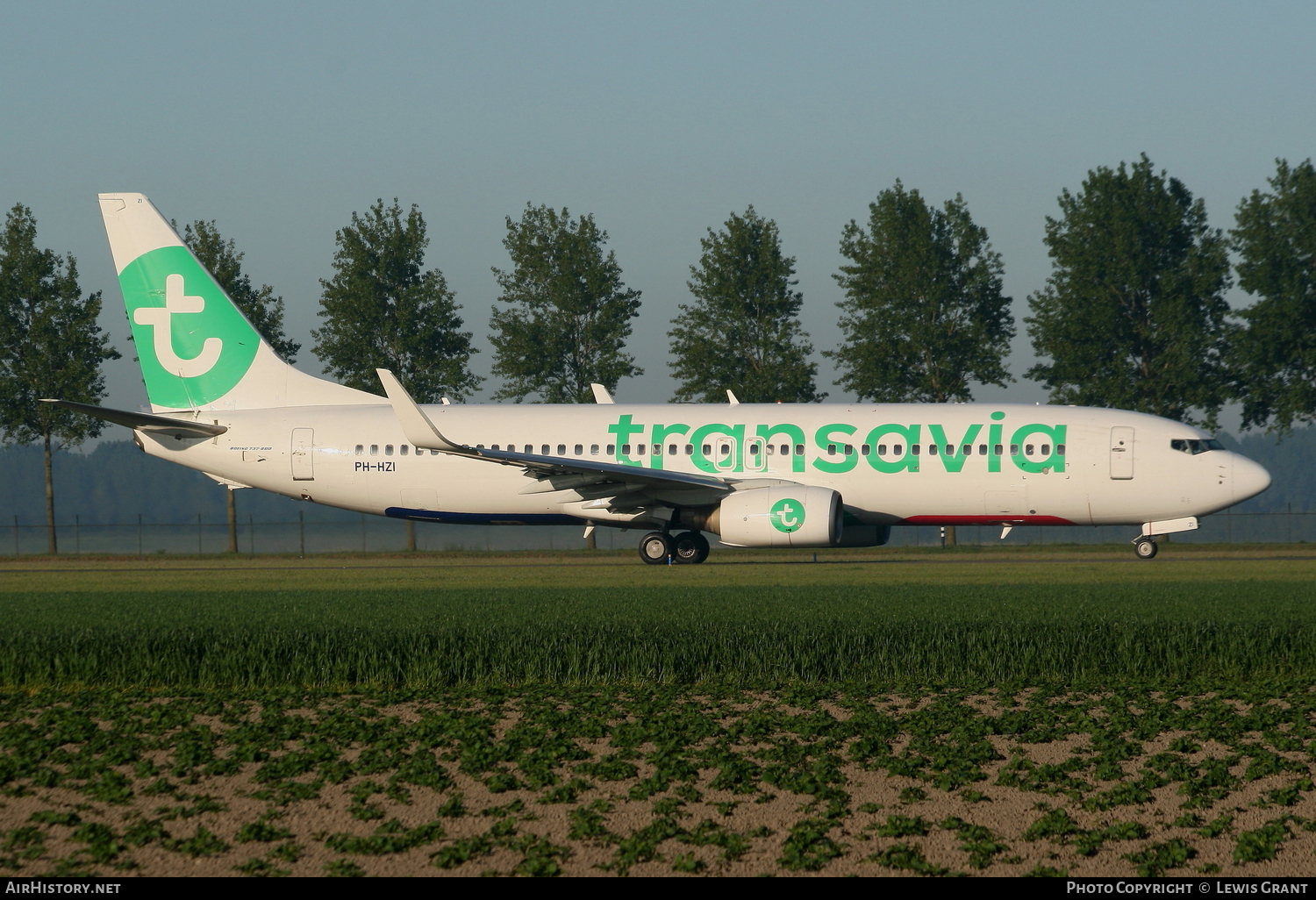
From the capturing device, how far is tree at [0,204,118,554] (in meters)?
40.5

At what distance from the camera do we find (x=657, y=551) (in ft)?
89.5

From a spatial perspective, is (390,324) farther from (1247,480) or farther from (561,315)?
(1247,480)

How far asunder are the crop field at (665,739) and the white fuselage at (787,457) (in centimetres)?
1069

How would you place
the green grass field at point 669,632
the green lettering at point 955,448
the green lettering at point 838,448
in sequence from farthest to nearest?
the green lettering at point 838,448 < the green lettering at point 955,448 < the green grass field at point 669,632

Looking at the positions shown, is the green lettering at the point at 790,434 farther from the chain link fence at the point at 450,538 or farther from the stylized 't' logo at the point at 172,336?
the chain link fence at the point at 450,538

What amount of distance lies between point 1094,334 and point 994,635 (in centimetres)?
3335

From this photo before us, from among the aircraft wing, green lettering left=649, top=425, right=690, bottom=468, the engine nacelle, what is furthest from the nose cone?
green lettering left=649, top=425, right=690, bottom=468

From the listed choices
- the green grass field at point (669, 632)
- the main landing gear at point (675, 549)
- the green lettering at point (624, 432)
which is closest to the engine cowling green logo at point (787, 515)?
the main landing gear at point (675, 549)

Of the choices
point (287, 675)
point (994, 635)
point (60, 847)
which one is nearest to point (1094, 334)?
point (994, 635)

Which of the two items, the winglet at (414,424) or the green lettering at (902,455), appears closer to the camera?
the winglet at (414,424)

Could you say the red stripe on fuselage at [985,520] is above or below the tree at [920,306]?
below

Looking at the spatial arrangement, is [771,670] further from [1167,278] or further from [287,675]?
[1167,278]

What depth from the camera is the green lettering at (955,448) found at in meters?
25.9

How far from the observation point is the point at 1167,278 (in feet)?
140
